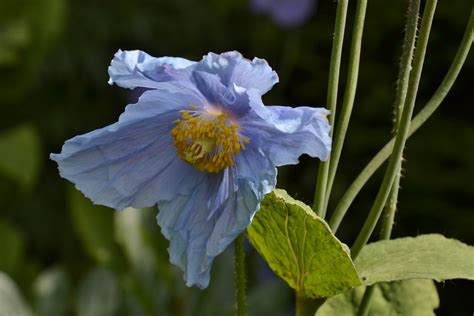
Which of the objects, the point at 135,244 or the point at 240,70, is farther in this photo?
the point at 135,244

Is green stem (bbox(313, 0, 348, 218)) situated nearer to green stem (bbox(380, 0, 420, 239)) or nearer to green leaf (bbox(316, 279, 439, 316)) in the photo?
green stem (bbox(380, 0, 420, 239))

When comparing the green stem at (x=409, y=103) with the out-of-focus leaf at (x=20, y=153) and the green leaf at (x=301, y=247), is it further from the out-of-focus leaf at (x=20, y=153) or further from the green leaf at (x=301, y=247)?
→ the out-of-focus leaf at (x=20, y=153)

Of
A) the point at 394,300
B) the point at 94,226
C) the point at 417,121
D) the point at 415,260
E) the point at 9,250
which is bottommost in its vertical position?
the point at 9,250

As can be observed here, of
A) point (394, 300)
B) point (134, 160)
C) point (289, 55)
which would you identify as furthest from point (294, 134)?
point (289, 55)

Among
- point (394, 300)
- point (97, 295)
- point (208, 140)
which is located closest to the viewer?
point (208, 140)

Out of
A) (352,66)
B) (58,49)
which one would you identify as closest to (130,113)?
(352,66)

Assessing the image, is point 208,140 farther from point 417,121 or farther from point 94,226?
point 94,226

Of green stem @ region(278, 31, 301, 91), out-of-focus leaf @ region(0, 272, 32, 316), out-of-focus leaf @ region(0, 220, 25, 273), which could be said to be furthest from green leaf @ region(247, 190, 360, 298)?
green stem @ region(278, 31, 301, 91)
